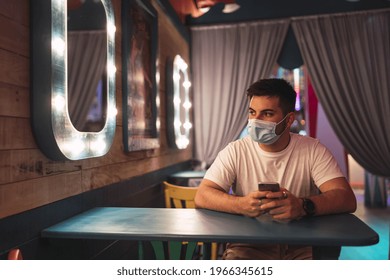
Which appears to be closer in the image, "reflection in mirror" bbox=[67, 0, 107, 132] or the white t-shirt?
the white t-shirt

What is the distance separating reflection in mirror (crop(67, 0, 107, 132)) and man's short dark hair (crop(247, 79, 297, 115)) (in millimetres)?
771

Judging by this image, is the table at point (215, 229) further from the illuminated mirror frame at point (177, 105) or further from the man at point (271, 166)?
the illuminated mirror frame at point (177, 105)

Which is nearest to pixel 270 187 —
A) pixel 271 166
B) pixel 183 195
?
pixel 271 166

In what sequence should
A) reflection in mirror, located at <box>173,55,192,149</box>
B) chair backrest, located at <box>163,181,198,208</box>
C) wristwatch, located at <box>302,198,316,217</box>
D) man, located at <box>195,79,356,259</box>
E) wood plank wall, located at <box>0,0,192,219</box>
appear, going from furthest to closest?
reflection in mirror, located at <box>173,55,192,149</box> < chair backrest, located at <box>163,181,198,208</box> < man, located at <box>195,79,356,259</box> < wristwatch, located at <box>302,198,316,217</box> < wood plank wall, located at <box>0,0,192,219</box>

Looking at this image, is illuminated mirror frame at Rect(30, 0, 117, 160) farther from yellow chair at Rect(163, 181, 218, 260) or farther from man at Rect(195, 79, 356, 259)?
yellow chair at Rect(163, 181, 218, 260)

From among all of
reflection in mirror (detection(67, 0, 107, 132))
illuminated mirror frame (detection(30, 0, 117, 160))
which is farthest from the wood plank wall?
reflection in mirror (detection(67, 0, 107, 132))

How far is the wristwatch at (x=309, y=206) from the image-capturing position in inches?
48.8

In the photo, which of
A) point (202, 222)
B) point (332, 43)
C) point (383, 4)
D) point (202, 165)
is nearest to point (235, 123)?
point (202, 165)

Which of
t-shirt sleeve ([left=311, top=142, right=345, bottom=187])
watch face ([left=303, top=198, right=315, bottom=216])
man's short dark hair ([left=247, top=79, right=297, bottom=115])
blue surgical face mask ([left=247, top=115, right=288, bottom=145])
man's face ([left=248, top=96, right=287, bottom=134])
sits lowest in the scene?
watch face ([left=303, top=198, right=315, bottom=216])

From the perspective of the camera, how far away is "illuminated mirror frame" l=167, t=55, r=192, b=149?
277 cm

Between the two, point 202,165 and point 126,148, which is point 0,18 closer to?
point 126,148

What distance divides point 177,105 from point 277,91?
1.53 m

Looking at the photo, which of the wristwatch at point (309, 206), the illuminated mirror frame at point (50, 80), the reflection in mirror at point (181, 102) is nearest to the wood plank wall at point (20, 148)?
the illuminated mirror frame at point (50, 80)

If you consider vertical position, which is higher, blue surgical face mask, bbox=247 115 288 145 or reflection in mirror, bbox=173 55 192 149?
reflection in mirror, bbox=173 55 192 149
